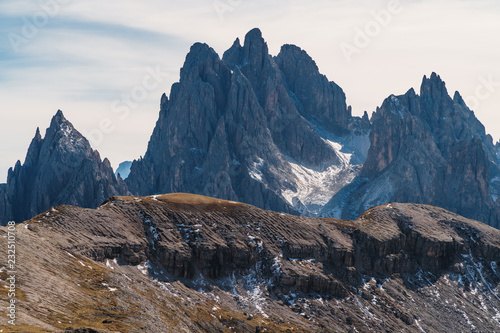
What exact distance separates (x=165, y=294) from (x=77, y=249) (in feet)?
87.2

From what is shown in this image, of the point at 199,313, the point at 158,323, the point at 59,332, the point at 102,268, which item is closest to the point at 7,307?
the point at 59,332

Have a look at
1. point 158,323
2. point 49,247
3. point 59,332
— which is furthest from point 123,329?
point 49,247

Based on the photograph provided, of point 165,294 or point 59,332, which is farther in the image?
point 165,294

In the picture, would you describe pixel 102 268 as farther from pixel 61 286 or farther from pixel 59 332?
pixel 59 332

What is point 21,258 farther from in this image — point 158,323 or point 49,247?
point 158,323

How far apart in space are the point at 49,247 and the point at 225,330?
165 ft

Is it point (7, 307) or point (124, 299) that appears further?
point (124, 299)

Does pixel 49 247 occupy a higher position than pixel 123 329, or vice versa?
pixel 49 247

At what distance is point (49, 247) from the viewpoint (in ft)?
611

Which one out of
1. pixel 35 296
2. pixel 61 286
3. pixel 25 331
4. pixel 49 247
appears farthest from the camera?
pixel 49 247

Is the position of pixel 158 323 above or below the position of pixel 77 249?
below

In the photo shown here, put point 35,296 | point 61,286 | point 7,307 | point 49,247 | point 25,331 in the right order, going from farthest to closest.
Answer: point 49,247 < point 61,286 < point 35,296 < point 7,307 < point 25,331

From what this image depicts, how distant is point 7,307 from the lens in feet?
440

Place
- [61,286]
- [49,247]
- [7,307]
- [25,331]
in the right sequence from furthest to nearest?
[49,247] → [61,286] → [7,307] → [25,331]
